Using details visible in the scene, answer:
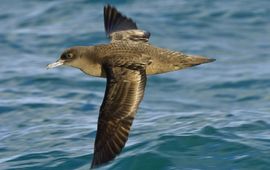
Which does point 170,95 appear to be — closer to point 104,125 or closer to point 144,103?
point 144,103

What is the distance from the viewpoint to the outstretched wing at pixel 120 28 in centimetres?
1034

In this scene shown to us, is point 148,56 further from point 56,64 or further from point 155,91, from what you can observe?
point 155,91

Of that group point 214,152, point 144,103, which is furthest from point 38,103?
point 214,152

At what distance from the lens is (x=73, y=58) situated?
371 inches

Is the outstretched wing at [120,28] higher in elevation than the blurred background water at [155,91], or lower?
higher

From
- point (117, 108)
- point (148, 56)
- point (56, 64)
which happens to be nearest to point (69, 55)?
point (56, 64)

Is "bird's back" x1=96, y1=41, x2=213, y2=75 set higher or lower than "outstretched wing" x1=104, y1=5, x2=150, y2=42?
lower

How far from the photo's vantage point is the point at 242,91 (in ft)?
43.4

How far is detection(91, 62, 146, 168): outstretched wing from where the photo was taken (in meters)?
8.15

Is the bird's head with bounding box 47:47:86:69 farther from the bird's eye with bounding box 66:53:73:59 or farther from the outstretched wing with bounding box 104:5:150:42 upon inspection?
the outstretched wing with bounding box 104:5:150:42

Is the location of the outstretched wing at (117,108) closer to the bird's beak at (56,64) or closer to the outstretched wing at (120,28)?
the bird's beak at (56,64)

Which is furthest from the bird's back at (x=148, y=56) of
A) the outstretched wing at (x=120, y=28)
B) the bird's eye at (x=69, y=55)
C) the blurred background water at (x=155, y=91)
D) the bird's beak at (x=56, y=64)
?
the blurred background water at (x=155, y=91)

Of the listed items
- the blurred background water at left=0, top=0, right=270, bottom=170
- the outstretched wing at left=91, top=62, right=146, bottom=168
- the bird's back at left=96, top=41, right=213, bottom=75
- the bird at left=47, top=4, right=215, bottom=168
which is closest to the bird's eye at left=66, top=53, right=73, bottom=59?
the bird at left=47, top=4, right=215, bottom=168

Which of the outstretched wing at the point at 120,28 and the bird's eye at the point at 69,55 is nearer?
the bird's eye at the point at 69,55
